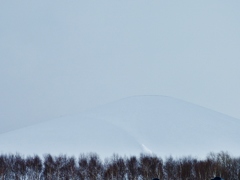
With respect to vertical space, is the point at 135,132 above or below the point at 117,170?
above

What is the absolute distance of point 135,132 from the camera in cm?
8975

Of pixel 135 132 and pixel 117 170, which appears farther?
pixel 135 132

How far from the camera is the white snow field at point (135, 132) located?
81.7 m

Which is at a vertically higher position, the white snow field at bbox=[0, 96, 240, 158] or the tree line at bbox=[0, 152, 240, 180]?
the white snow field at bbox=[0, 96, 240, 158]

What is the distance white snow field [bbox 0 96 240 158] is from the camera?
8169 cm

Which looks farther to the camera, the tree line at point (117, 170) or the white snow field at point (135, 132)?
the white snow field at point (135, 132)

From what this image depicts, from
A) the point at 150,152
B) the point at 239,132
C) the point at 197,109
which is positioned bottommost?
the point at 150,152

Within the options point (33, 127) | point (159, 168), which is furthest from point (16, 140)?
point (159, 168)

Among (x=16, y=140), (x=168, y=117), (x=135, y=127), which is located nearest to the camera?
(x=16, y=140)

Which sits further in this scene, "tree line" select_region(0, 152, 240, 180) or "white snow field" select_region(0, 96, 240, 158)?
"white snow field" select_region(0, 96, 240, 158)

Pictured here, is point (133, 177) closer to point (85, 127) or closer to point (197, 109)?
point (85, 127)

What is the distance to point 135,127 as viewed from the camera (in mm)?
92125

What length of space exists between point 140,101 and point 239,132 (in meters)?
23.3

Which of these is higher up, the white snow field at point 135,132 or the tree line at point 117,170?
the white snow field at point 135,132
